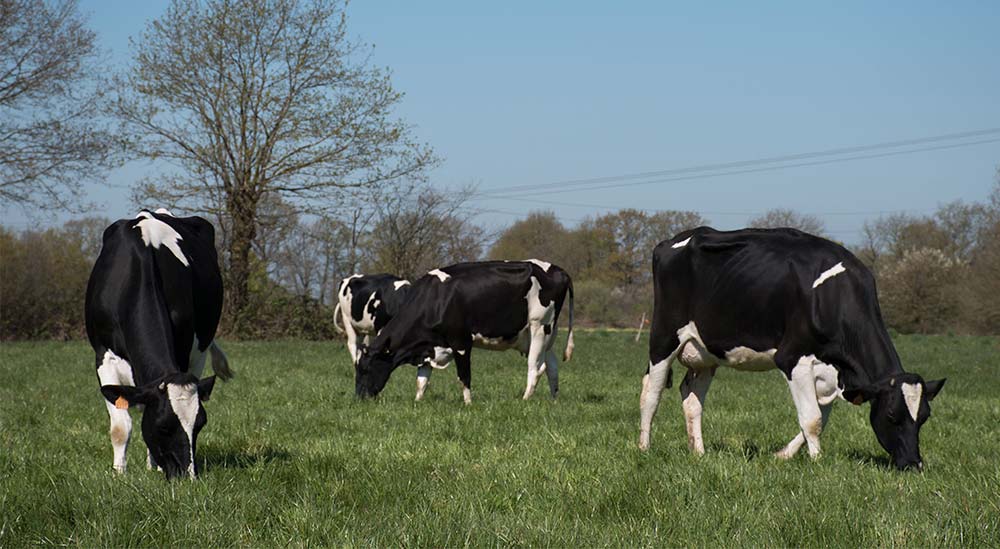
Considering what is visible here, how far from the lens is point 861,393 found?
7.11 meters

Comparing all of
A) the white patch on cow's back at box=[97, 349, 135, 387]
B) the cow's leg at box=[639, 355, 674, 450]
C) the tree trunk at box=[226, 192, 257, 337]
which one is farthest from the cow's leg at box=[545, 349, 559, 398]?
the tree trunk at box=[226, 192, 257, 337]

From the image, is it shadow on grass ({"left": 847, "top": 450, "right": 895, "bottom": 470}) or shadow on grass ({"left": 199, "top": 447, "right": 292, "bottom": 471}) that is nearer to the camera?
shadow on grass ({"left": 199, "top": 447, "right": 292, "bottom": 471})

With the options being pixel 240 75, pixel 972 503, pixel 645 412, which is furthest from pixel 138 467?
pixel 240 75

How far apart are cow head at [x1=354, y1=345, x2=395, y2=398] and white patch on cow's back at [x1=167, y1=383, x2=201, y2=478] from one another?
7301 millimetres

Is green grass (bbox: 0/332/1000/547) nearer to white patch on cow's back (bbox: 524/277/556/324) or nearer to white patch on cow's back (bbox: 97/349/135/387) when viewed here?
white patch on cow's back (bbox: 97/349/135/387)

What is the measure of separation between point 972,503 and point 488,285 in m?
9.07

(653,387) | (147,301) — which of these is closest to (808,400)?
(653,387)

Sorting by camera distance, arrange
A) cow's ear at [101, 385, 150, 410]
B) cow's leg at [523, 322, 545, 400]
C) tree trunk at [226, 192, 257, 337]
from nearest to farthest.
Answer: cow's ear at [101, 385, 150, 410]
cow's leg at [523, 322, 545, 400]
tree trunk at [226, 192, 257, 337]

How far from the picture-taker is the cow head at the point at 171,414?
6074 millimetres

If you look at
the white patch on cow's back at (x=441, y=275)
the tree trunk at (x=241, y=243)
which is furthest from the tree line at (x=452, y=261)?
the white patch on cow's back at (x=441, y=275)

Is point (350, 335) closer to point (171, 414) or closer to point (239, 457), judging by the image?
point (239, 457)

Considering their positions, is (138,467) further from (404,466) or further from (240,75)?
(240,75)

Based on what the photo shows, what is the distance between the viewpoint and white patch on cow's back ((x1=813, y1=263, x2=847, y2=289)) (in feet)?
24.8

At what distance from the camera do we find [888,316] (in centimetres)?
5816
